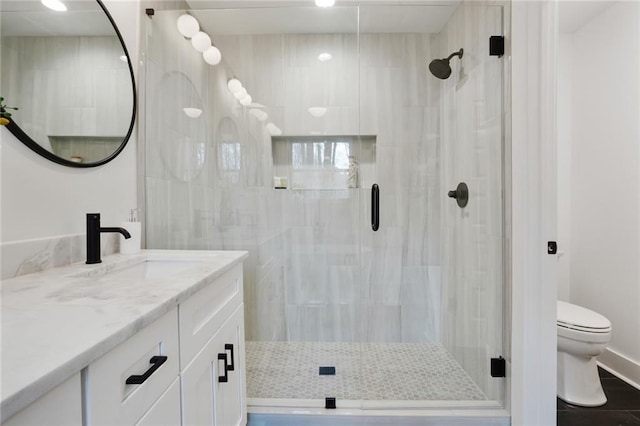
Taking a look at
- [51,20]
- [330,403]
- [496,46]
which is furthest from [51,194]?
[496,46]

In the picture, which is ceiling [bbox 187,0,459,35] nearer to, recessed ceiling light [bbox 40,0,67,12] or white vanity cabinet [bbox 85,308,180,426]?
recessed ceiling light [bbox 40,0,67,12]

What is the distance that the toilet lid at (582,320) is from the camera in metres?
1.62

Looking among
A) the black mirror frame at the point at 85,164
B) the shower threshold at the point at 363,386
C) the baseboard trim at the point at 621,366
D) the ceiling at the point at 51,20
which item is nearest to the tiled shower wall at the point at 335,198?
the shower threshold at the point at 363,386

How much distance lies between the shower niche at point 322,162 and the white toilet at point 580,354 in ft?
4.52

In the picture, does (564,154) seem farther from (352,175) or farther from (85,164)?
(85,164)

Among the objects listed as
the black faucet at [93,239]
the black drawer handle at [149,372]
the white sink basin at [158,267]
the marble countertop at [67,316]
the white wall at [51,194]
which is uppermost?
the white wall at [51,194]

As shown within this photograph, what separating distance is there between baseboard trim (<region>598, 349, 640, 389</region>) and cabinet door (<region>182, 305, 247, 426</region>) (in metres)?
2.22

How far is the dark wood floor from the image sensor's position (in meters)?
1.56

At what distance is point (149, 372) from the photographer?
663 millimetres

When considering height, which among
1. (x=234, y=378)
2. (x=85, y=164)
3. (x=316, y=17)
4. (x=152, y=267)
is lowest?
(x=234, y=378)

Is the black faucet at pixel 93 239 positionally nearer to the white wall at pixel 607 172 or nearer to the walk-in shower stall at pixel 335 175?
the walk-in shower stall at pixel 335 175

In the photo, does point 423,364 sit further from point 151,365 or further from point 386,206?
point 151,365

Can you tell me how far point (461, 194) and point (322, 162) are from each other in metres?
0.92

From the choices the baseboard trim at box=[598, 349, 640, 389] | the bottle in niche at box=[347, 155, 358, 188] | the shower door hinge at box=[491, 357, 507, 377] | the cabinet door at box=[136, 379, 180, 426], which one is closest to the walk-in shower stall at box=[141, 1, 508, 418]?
the bottle in niche at box=[347, 155, 358, 188]
